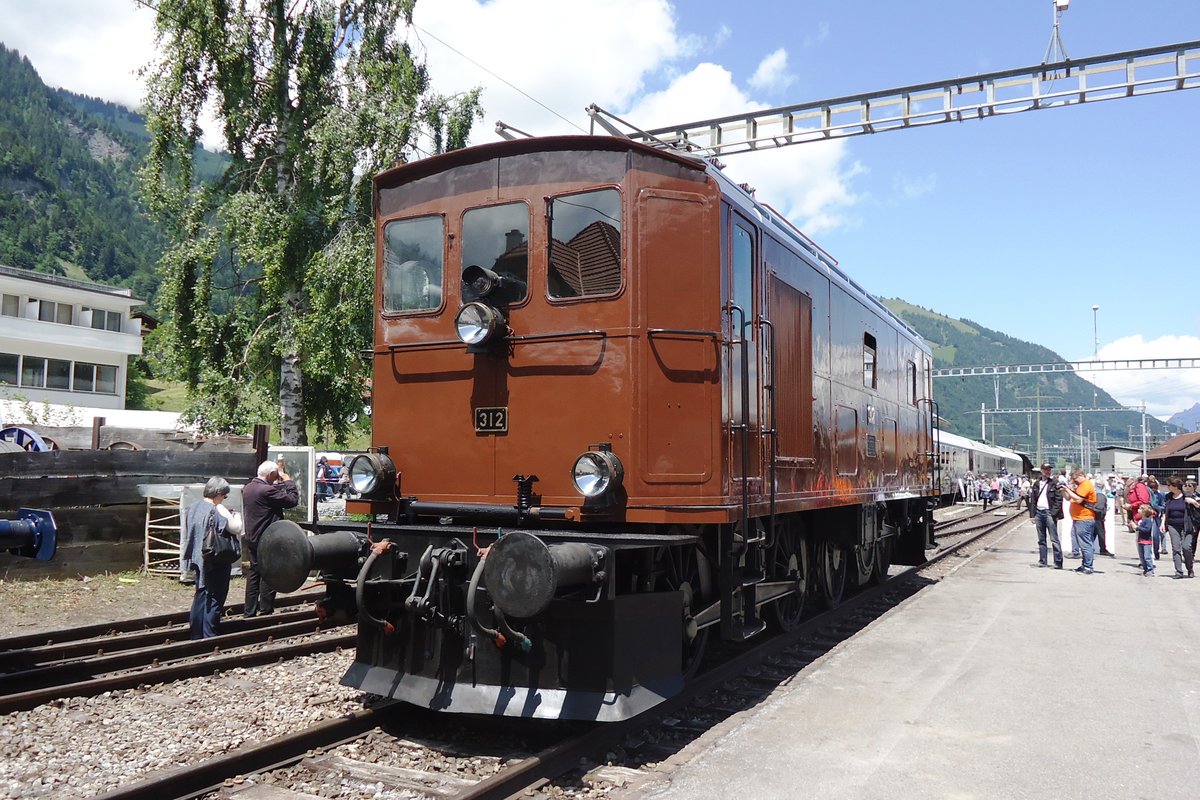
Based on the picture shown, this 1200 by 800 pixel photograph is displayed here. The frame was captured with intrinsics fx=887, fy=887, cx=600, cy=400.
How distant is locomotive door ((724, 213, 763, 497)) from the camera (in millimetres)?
6047

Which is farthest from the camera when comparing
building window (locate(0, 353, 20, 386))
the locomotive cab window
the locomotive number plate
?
building window (locate(0, 353, 20, 386))

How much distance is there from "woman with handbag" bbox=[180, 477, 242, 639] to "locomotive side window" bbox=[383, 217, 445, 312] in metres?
3.12

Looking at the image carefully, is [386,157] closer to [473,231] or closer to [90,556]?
[90,556]

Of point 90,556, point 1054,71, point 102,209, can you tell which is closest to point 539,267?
point 90,556

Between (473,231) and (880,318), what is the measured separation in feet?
22.9

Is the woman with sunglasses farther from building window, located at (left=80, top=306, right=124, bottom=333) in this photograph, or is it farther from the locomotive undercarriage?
building window, located at (left=80, top=306, right=124, bottom=333)

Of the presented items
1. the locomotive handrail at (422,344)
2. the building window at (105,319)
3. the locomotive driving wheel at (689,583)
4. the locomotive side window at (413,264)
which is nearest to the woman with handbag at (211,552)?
the locomotive handrail at (422,344)

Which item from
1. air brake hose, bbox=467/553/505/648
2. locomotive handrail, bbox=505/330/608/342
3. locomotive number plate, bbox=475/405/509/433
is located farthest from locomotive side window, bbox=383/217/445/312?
air brake hose, bbox=467/553/505/648

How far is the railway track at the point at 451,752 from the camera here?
452 centimetres

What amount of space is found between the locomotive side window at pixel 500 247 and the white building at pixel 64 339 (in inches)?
1548

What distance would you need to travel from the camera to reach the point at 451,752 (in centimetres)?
518

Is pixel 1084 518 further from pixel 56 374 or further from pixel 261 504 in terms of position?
pixel 56 374

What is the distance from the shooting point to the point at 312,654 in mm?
7941

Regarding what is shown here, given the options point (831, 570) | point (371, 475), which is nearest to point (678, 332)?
point (371, 475)
